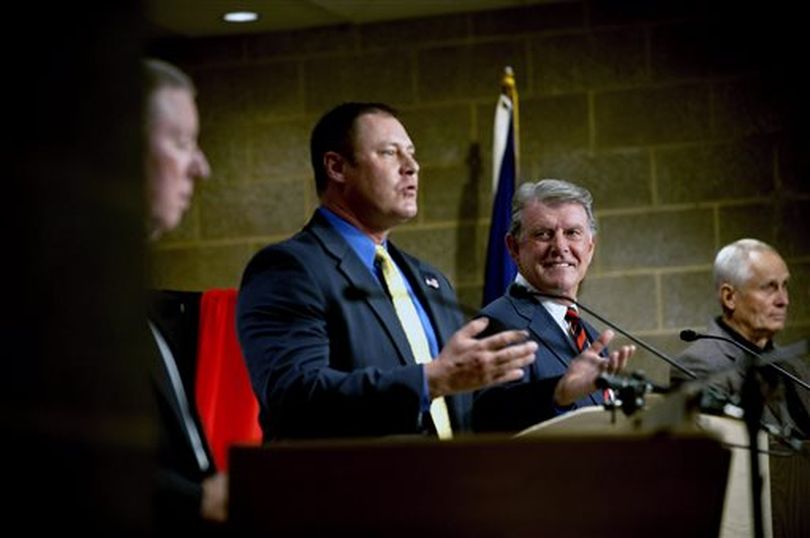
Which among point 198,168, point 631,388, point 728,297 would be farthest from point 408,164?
point 728,297

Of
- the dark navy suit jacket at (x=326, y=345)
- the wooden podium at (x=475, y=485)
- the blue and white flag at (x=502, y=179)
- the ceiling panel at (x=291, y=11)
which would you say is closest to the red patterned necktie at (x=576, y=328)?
the dark navy suit jacket at (x=326, y=345)

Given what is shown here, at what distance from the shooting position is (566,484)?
2420 mm

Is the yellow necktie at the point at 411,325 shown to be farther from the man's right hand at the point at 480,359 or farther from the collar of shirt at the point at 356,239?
the man's right hand at the point at 480,359

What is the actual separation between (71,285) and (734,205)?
6.21 meters

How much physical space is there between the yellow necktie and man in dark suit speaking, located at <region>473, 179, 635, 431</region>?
0.23 metres

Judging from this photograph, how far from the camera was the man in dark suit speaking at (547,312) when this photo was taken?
3.88 metres

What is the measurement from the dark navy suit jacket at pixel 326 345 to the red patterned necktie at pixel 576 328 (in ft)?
2.20

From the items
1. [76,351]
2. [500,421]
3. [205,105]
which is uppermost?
[205,105]

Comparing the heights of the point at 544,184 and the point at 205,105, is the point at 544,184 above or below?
below

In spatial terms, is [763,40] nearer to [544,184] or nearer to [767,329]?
[767,329]

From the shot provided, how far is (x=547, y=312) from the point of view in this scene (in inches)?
173

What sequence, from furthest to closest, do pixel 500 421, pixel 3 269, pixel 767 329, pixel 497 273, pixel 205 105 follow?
pixel 205 105 → pixel 497 273 → pixel 767 329 → pixel 500 421 → pixel 3 269

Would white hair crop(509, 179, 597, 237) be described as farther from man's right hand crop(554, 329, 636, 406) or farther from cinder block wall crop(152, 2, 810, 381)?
cinder block wall crop(152, 2, 810, 381)

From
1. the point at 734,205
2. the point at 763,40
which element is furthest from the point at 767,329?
the point at 763,40
